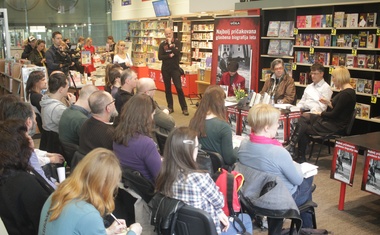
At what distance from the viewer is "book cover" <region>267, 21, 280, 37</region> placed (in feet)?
25.2

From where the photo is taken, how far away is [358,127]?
261 inches

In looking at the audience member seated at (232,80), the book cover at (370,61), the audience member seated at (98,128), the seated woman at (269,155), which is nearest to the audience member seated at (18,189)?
the audience member seated at (98,128)

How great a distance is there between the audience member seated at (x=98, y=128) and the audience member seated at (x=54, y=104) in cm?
115

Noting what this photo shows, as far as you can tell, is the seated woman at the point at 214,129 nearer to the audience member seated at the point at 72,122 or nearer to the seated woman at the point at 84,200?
the audience member seated at the point at 72,122

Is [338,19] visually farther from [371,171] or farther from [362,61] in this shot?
[371,171]

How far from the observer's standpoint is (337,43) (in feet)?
22.2

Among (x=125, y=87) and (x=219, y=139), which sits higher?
(x=125, y=87)

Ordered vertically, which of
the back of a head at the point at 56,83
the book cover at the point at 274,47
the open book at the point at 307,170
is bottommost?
the open book at the point at 307,170

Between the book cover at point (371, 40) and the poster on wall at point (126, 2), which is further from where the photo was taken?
the poster on wall at point (126, 2)

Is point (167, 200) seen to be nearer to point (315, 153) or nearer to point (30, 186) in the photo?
point (30, 186)

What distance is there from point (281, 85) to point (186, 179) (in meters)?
4.23

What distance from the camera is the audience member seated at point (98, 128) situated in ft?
11.3

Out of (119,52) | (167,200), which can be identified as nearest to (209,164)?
(167,200)

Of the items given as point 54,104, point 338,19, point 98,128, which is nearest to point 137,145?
point 98,128
